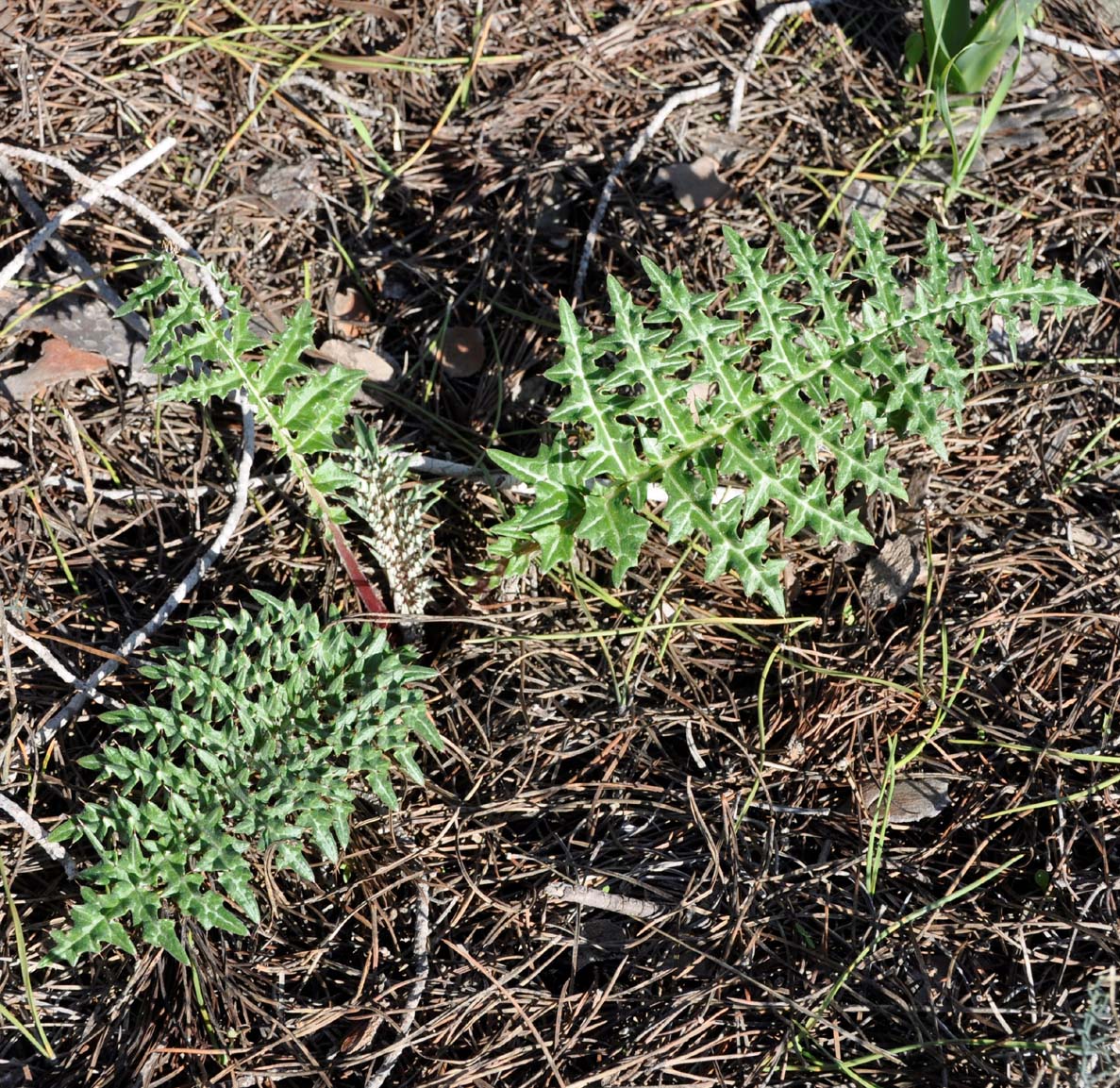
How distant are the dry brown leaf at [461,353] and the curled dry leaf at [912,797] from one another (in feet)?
5.38

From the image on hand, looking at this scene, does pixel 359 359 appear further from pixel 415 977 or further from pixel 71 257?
pixel 415 977

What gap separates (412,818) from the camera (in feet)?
8.41

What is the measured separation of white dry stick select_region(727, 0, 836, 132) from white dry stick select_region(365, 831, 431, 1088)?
8.11 feet

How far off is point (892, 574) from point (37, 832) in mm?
2300

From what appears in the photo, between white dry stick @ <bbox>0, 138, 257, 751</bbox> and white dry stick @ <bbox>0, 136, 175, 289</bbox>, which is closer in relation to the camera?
white dry stick @ <bbox>0, 138, 257, 751</bbox>

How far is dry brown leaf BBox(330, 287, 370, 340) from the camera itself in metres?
3.11

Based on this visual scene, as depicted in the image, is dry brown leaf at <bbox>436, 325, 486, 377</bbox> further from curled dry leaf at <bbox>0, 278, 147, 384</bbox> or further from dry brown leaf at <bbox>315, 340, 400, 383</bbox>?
curled dry leaf at <bbox>0, 278, 147, 384</bbox>

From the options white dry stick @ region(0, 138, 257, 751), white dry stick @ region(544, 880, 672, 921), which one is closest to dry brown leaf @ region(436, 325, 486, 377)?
white dry stick @ region(0, 138, 257, 751)

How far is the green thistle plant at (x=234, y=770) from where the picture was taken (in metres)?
2.07

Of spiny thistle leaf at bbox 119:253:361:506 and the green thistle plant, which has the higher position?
spiny thistle leaf at bbox 119:253:361:506

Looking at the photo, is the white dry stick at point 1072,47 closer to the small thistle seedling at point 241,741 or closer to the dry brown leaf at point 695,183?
the dry brown leaf at point 695,183

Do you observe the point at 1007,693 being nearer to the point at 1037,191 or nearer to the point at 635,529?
the point at 635,529

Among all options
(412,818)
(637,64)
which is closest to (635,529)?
(412,818)

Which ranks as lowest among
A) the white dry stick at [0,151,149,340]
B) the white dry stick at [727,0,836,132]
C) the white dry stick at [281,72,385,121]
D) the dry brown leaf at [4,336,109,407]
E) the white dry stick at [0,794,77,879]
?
the white dry stick at [0,794,77,879]
